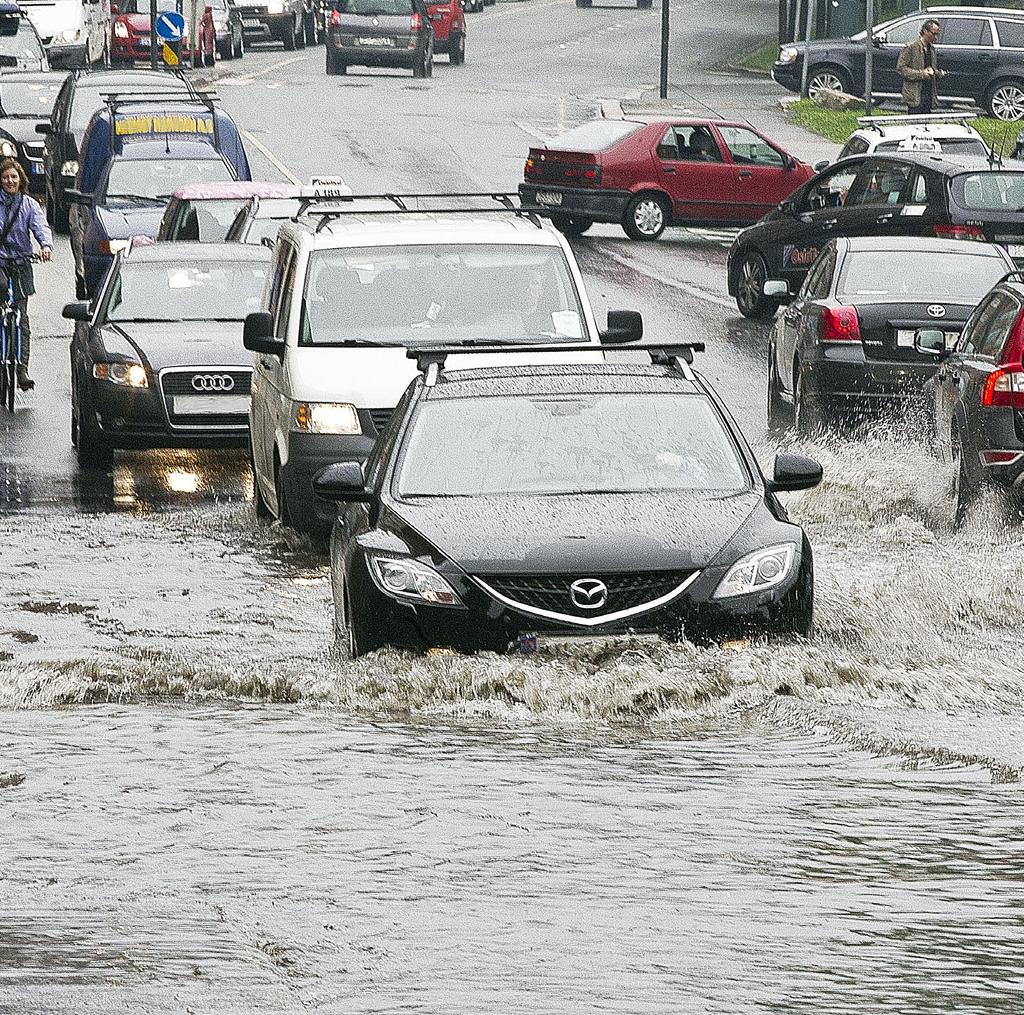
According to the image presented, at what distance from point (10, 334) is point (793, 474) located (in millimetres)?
10842

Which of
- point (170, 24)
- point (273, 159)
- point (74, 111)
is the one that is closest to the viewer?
point (74, 111)

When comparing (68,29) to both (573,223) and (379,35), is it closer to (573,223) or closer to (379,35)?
(379,35)

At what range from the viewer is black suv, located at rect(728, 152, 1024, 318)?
966 inches

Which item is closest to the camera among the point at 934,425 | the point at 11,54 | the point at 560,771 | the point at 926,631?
the point at 560,771

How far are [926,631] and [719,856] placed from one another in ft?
13.1

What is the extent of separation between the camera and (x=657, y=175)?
32781 millimetres

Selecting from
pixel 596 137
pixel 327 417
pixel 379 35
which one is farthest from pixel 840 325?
pixel 379 35

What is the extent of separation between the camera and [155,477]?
1716 cm

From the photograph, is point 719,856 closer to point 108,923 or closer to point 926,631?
point 108,923

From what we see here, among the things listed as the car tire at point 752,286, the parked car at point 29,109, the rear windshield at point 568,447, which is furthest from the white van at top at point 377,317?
the parked car at point 29,109

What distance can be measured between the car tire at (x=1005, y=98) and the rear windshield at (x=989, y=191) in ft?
76.4

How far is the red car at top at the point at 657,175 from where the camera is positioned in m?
32.7

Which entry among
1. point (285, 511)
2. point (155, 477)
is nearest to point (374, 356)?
point (285, 511)

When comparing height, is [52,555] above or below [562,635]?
below
